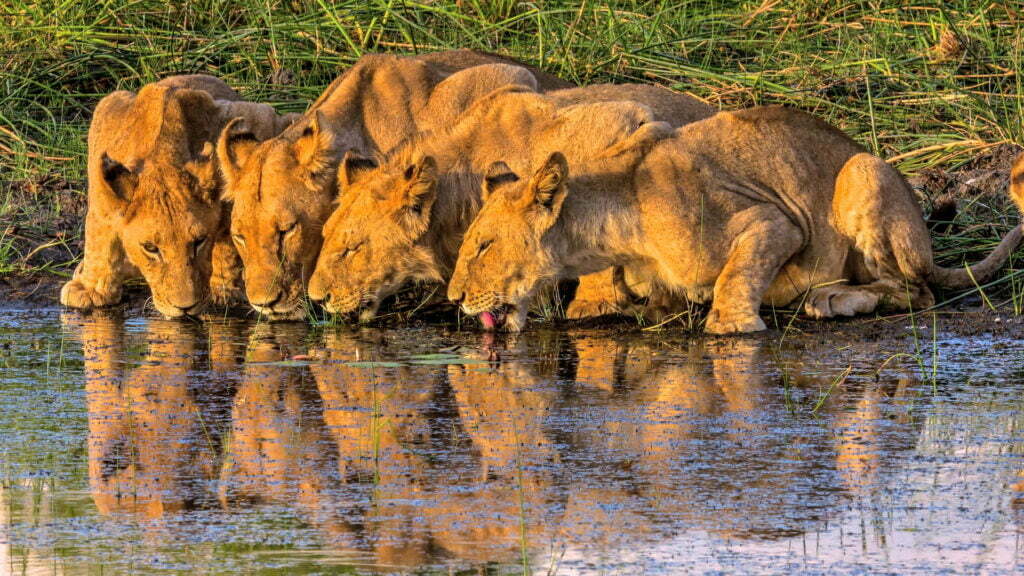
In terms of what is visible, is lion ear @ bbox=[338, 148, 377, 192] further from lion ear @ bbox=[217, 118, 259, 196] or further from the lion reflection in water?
the lion reflection in water

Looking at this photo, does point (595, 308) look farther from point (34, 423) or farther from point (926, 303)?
point (34, 423)

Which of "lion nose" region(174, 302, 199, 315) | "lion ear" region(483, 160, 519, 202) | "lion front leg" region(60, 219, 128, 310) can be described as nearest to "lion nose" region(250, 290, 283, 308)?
"lion nose" region(174, 302, 199, 315)

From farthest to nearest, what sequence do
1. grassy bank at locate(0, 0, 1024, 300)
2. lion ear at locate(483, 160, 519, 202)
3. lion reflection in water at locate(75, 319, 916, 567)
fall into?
grassy bank at locate(0, 0, 1024, 300)
lion ear at locate(483, 160, 519, 202)
lion reflection in water at locate(75, 319, 916, 567)

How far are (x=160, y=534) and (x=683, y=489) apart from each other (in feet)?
4.72

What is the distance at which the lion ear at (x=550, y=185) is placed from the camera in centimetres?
780

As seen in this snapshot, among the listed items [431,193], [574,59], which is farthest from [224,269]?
[574,59]

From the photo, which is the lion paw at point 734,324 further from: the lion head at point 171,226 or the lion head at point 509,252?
the lion head at point 171,226

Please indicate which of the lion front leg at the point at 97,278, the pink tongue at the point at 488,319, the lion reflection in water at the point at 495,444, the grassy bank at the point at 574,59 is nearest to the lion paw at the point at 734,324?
the lion reflection in water at the point at 495,444

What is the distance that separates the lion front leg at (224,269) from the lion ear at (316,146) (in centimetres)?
69

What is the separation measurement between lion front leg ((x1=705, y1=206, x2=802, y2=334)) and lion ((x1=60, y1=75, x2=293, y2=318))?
256cm

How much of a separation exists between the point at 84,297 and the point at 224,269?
884 millimetres

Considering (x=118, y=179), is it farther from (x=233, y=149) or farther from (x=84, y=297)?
(x=84, y=297)

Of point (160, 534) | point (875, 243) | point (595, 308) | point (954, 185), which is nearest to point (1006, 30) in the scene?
point (954, 185)

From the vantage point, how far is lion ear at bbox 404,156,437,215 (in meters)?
8.20
